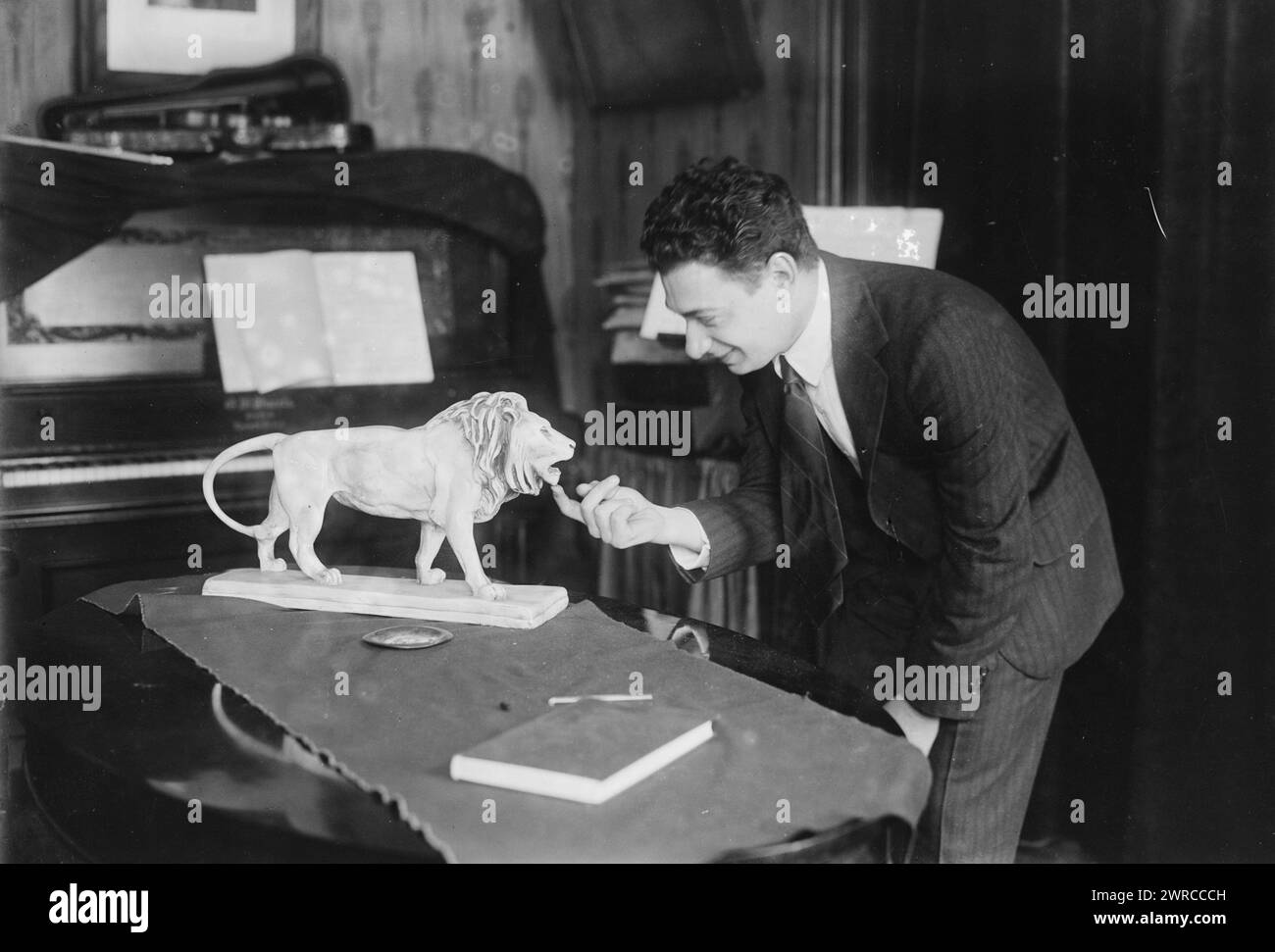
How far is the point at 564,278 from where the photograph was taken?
10.9 ft

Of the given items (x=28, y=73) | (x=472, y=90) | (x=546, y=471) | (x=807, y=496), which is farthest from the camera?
(x=472, y=90)

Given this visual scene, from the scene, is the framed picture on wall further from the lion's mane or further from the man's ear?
the man's ear

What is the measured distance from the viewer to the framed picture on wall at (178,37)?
116 inches

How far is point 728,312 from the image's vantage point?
192cm

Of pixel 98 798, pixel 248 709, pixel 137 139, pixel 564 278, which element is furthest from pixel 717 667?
pixel 137 139

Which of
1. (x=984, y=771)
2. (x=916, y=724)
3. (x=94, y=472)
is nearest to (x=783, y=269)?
(x=916, y=724)

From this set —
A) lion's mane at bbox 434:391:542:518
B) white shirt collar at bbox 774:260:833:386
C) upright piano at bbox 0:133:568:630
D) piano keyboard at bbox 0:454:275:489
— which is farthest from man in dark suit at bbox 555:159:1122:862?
piano keyboard at bbox 0:454:275:489

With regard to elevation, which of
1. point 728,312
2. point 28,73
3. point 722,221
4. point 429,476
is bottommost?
point 429,476

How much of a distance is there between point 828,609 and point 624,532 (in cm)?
53

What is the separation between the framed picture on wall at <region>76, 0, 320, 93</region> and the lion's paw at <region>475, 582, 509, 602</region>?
1.86 meters

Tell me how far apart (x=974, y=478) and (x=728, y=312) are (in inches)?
18.7

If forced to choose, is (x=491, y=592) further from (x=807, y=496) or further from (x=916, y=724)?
(x=916, y=724)

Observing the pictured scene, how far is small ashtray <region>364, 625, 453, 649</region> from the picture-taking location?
5.70 ft

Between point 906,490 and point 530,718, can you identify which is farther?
point 906,490
